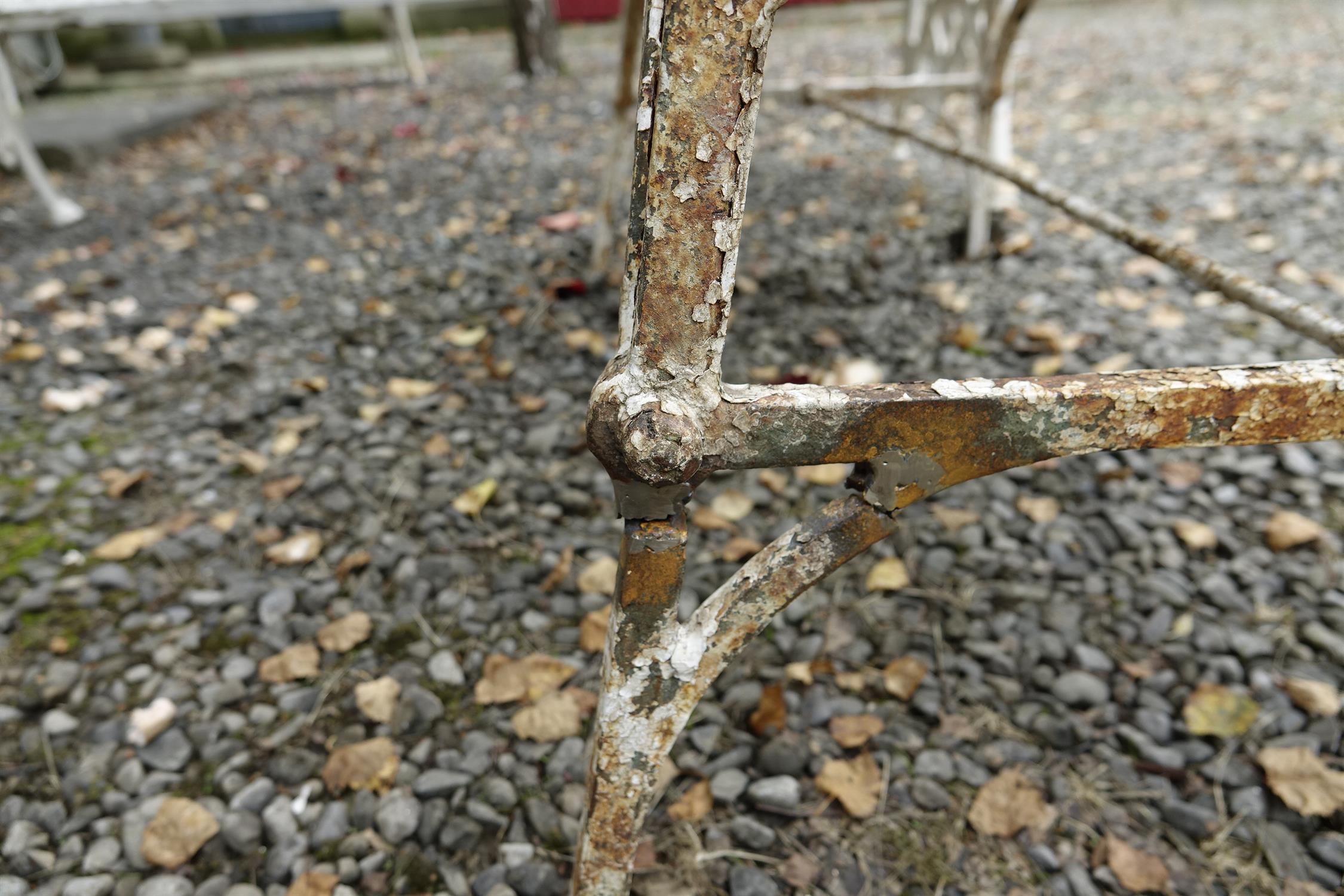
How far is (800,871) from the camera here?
1046 mm

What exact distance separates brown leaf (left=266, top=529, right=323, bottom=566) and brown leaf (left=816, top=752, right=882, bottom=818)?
1.04 m

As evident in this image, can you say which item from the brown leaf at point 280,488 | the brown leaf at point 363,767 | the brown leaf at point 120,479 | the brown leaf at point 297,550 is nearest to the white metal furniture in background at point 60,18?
the brown leaf at point 120,479

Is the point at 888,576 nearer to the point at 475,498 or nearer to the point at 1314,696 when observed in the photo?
the point at 1314,696

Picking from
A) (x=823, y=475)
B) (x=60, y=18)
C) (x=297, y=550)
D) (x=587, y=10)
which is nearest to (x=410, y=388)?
(x=297, y=550)

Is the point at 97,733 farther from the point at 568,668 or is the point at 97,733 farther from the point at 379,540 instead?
the point at 568,668

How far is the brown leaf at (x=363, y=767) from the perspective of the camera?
45.3 inches

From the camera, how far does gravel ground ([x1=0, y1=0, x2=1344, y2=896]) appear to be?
1087 mm

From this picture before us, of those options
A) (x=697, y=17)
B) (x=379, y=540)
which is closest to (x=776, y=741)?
(x=379, y=540)

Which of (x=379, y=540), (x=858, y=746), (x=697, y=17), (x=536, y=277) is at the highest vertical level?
(x=697, y=17)

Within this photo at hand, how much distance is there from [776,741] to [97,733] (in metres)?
1.04

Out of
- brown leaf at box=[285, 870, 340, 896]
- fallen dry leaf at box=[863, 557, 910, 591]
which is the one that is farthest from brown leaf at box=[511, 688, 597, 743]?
fallen dry leaf at box=[863, 557, 910, 591]

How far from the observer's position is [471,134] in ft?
12.7

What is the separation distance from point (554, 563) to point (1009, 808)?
0.87m

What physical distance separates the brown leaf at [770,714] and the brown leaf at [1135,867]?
0.46 meters
